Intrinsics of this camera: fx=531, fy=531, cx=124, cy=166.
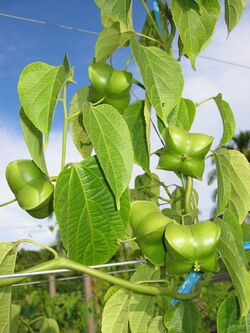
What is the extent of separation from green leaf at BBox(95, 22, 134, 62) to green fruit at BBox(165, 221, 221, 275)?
9.8 inches

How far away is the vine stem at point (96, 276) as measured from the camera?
608mm

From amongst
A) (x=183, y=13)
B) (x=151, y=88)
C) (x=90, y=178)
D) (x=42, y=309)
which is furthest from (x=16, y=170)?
(x=42, y=309)

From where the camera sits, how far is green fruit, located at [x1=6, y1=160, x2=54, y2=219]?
68cm

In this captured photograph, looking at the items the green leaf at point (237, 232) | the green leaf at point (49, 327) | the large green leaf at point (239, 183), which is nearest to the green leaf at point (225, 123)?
the large green leaf at point (239, 183)

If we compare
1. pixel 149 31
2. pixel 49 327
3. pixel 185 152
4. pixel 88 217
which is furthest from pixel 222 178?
pixel 49 327

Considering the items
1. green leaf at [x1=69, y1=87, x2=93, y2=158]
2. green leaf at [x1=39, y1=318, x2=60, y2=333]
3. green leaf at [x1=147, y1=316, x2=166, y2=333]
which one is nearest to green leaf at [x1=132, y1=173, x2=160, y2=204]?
green leaf at [x1=69, y1=87, x2=93, y2=158]

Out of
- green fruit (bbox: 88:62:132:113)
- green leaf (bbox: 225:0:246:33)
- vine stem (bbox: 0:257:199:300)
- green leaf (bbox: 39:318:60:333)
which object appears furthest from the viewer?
green leaf (bbox: 39:318:60:333)

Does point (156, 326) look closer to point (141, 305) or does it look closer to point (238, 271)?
point (141, 305)

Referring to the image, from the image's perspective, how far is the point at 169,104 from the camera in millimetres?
649

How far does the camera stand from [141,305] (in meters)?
0.71

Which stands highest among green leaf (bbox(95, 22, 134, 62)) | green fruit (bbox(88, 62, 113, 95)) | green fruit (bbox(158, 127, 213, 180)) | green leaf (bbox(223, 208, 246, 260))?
green leaf (bbox(95, 22, 134, 62))

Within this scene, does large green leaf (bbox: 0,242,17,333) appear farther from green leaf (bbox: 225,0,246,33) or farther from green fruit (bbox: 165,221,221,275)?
green leaf (bbox: 225,0,246,33)

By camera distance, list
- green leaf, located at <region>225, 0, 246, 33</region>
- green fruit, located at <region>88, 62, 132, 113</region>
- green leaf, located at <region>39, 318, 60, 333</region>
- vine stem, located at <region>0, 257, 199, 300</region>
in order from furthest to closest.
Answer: green leaf, located at <region>39, 318, 60, 333</region>, green leaf, located at <region>225, 0, 246, 33</region>, green fruit, located at <region>88, 62, 132, 113</region>, vine stem, located at <region>0, 257, 199, 300</region>

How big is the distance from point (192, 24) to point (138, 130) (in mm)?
164
